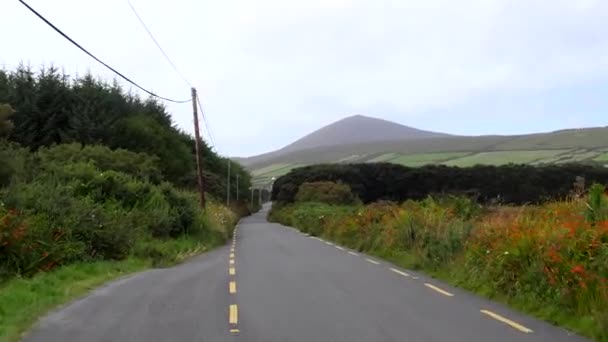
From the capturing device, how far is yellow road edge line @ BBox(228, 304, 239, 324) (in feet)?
33.0

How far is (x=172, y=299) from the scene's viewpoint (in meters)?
12.7

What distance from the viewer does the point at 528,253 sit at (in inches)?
480

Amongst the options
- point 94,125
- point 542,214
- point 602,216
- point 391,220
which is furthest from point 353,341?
point 94,125

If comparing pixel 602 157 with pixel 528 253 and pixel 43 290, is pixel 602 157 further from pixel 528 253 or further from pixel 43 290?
pixel 43 290

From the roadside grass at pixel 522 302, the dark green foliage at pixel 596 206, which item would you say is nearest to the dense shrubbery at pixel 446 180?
the roadside grass at pixel 522 302

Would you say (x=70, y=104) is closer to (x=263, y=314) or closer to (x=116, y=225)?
(x=116, y=225)

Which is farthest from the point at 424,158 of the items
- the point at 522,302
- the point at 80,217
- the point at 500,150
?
the point at 522,302

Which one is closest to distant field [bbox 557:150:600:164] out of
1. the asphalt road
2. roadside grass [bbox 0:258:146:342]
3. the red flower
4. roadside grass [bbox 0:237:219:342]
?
roadside grass [bbox 0:237:219:342]

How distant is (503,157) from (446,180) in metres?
11.0

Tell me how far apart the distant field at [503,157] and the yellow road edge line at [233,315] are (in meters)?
63.7

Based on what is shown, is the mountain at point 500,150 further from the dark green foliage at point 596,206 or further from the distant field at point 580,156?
the dark green foliage at point 596,206

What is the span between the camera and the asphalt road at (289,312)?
357 inches

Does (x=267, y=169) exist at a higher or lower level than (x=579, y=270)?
higher

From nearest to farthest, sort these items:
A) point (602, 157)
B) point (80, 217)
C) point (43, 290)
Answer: point (43, 290) → point (80, 217) → point (602, 157)
